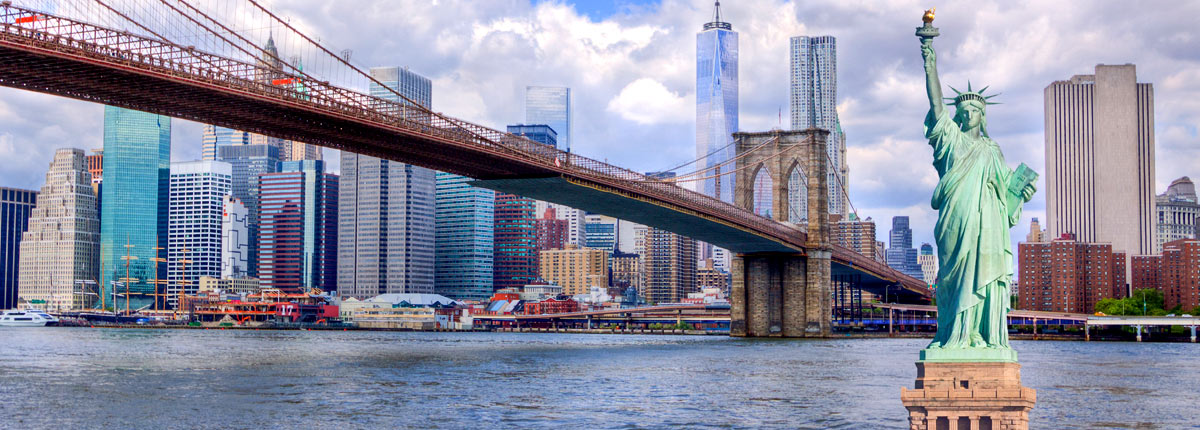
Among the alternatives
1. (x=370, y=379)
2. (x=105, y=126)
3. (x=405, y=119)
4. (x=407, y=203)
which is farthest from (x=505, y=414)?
(x=105, y=126)

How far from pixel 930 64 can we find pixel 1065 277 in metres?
133

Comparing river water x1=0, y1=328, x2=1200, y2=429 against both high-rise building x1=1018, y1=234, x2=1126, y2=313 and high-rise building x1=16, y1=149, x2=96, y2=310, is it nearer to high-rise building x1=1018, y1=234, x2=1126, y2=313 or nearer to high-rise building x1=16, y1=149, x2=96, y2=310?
high-rise building x1=1018, y1=234, x2=1126, y2=313

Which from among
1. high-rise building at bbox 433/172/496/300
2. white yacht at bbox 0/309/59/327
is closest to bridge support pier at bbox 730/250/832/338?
white yacht at bbox 0/309/59/327

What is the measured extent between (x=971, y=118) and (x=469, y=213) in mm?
183344

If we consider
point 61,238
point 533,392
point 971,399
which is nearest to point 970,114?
point 971,399

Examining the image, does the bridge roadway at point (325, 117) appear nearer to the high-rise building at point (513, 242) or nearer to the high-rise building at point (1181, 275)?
the high-rise building at point (1181, 275)

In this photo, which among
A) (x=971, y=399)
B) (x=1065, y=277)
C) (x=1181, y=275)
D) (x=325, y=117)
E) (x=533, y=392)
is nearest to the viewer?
(x=971, y=399)

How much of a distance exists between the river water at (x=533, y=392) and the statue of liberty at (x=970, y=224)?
838 centimetres

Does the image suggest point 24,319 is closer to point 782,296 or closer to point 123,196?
point 123,196

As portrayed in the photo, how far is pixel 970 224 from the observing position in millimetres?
14734

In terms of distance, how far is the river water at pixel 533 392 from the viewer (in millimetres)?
24016

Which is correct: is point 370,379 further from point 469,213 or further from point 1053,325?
point 469,213

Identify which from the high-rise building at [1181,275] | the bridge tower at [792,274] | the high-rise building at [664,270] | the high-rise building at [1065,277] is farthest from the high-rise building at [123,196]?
the high-rise building at [1181,275]

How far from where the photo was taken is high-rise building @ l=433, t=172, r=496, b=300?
194125mm
